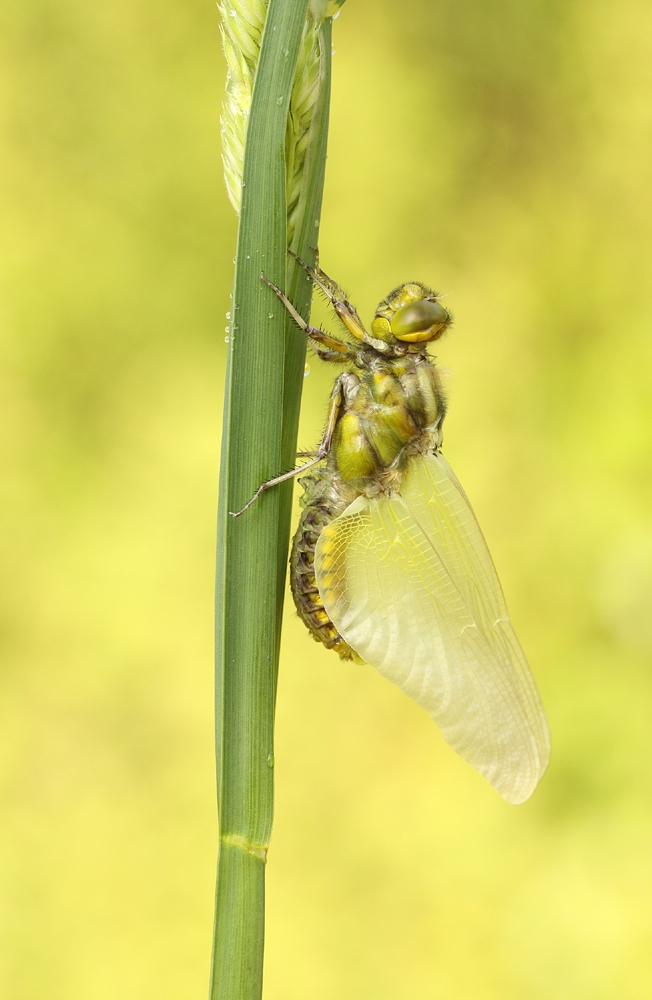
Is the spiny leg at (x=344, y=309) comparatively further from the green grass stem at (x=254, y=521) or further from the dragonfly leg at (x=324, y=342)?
the green grass stem at (x=254, y=521)

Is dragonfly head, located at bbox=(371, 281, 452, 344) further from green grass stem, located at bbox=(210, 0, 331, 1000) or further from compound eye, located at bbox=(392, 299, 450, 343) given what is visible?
green grass stem, located at bbox=(210, 0, 331, 1000)

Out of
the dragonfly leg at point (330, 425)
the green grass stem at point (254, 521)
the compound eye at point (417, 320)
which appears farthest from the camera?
the compound eye at point (417, 320)

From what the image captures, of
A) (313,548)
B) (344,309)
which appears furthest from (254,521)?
(344,309)

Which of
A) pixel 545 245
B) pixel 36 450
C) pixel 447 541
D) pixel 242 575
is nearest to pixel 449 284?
pixel 545 245

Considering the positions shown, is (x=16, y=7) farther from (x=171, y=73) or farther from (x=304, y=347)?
(x=304, y=347)

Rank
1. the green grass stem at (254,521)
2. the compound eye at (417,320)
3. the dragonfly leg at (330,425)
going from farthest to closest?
1. the compound eye at (417,320)
2. the dragonfly leg at (330,425)
3. the green grass stem at (254,521)

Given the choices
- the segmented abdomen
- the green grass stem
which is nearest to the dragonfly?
the segmented abdomen

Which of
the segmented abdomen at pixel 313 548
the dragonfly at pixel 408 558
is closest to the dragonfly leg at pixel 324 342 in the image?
the dragonfly at pixel 408 558
